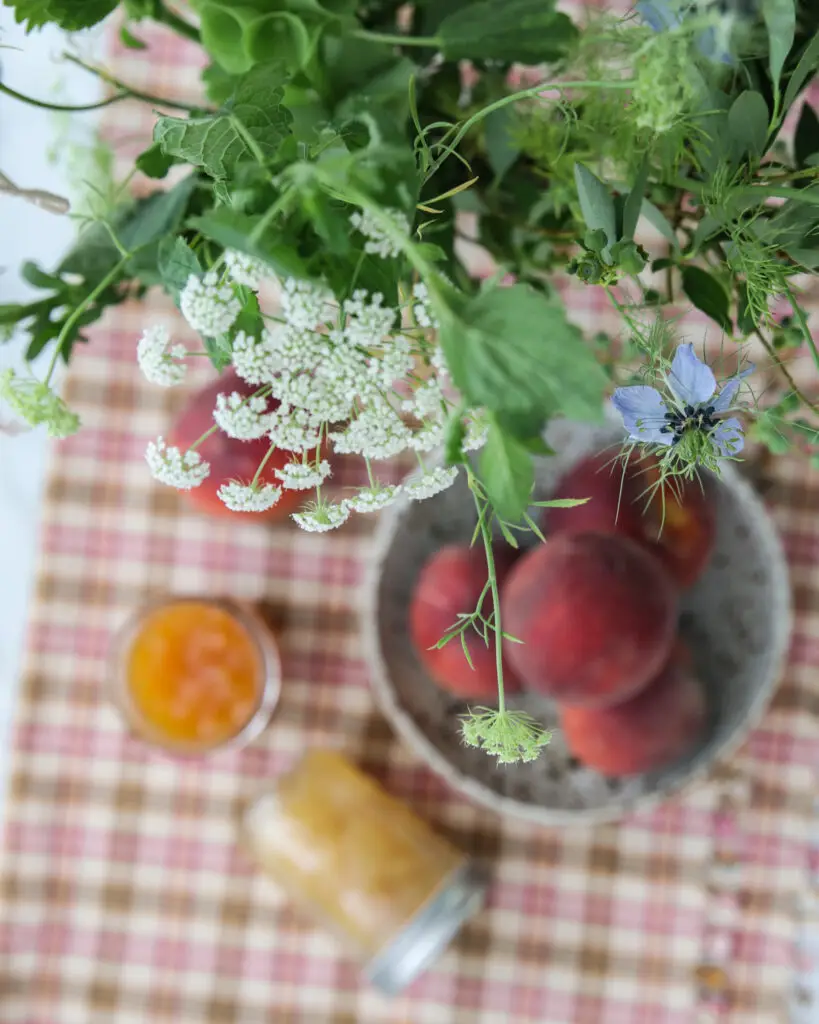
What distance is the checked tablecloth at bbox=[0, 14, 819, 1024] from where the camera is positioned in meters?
0.71

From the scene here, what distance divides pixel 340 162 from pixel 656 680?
1.42 feet

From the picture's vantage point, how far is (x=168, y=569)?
28.5 inches

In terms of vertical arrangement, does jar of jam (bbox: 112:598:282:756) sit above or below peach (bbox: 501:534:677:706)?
below

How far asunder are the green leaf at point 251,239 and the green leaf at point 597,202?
0.35ft

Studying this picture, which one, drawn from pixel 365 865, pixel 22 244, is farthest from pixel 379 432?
pixel 22 244

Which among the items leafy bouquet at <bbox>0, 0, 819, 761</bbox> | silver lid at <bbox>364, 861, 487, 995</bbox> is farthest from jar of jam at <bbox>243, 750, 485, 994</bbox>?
leafy bouquet at <bbox>0, 0, 819, 761</bbox>

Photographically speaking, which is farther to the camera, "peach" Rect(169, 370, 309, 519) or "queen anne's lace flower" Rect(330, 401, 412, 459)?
"peach" Rect(169, 370, 309, 519)

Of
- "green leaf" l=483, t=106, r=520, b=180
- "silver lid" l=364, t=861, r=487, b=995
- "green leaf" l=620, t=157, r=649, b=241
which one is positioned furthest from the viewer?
"silver lid" l=364, t=861, r=487, b=995

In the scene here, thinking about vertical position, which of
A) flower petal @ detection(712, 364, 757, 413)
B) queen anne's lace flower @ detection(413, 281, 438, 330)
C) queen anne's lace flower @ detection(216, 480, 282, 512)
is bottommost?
queen anne's lace flower @ detection(216, 480, 282, 512)

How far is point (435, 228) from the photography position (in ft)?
1.27

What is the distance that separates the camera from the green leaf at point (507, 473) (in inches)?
10.2

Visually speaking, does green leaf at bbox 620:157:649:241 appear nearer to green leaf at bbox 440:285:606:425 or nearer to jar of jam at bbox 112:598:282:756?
green leaf at bbox 440:285:606:425

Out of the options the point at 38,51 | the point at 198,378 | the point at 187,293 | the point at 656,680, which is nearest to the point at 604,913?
the point at 656,680

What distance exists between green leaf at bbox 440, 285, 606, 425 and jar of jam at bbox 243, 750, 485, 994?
1.65 feet
